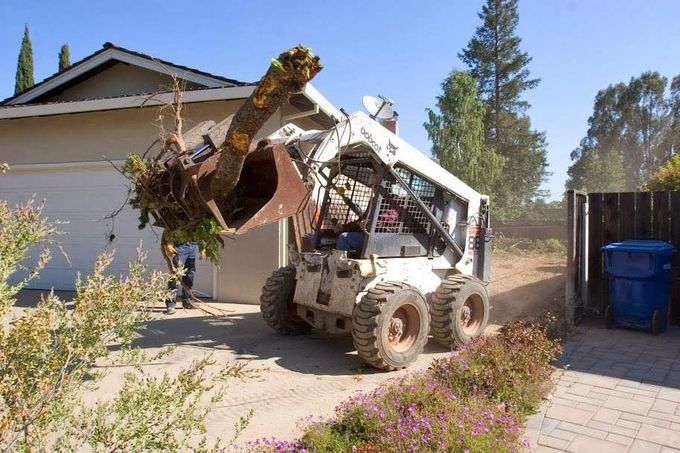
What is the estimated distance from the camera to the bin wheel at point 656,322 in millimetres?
6543

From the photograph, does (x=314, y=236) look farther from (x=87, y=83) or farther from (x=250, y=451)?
(x=87, y=83)

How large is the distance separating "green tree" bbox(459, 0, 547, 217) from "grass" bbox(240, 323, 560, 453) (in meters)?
29.1

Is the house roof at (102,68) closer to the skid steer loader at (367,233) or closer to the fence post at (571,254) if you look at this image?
the skid steer loader at (367,233)

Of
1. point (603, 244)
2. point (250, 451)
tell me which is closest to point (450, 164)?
point (603, 244)

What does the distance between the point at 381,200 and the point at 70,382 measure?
4.09 metres

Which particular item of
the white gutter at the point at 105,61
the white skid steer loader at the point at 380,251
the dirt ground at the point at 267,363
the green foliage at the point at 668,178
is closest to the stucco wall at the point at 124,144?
the white gutter at the point at 105,61

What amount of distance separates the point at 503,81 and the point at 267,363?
31312mm

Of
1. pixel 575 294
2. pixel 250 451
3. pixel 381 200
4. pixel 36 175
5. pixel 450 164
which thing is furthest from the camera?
pixel 450 164

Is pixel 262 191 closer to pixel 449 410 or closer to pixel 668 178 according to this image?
pixel 449 410

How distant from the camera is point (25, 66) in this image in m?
22.8

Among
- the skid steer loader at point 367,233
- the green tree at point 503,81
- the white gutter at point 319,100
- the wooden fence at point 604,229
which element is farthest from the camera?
the green tree at point 503,81

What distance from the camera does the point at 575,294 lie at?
744 centimetres

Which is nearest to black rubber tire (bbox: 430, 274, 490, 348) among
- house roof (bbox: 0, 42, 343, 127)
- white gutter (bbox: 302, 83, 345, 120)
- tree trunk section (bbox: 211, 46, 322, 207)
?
house roof (bbox: 0, 42, 343, 127)

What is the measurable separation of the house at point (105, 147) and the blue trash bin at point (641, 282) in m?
5.15
